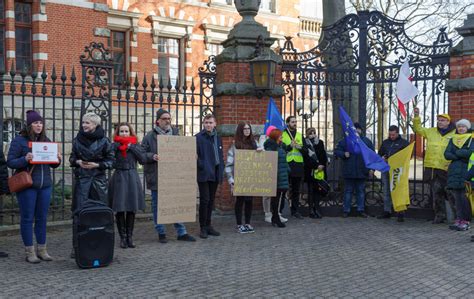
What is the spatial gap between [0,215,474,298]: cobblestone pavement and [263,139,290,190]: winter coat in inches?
31.0

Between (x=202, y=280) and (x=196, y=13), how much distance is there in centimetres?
2175

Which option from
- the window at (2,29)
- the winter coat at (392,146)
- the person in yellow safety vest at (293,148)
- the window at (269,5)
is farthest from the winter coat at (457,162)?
the window at (269,5)

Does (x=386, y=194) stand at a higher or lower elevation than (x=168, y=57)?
lower

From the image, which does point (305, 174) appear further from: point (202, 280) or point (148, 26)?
point (148, 26)

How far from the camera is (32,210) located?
6480 millimetres

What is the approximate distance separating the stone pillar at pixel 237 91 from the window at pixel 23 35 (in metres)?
11.9

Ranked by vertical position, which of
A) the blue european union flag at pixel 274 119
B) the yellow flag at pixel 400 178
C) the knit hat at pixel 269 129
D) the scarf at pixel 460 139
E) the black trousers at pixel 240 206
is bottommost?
the black trousers at pixel 240 206

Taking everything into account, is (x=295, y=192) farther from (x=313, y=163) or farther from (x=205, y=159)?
(x=205, y=159)

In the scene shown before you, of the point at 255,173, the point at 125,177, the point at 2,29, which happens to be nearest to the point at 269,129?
the point at 255,173

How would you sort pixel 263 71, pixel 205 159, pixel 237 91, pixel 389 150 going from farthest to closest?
pixel 237 91 → pixel 263 71 → pixel 389 150 → pixel 205 159

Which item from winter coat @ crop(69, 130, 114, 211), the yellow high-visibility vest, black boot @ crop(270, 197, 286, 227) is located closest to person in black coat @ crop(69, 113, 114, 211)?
winter coat @ crop(69, 130, 114, 211)

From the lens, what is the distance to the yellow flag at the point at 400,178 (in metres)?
9.40

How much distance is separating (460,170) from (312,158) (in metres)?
2.54

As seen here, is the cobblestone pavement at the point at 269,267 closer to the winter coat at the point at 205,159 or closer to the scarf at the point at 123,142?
the winter coat at the point at 205,159
